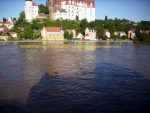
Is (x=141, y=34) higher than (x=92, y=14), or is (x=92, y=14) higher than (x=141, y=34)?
(x=92, y=14)

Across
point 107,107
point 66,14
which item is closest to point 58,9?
point 66,14

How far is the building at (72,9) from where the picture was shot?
112 m

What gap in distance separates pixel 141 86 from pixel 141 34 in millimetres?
84185

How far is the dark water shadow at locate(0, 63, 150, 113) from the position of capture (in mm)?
13828

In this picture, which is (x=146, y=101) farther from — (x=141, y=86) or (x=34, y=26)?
(x=34, y=26)

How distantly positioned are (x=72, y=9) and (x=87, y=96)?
10114 centimetres

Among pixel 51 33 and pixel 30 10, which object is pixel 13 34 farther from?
A: pixel 30 10

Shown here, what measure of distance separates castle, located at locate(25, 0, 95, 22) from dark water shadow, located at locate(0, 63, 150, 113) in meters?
92.7

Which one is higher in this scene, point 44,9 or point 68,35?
point 44,9

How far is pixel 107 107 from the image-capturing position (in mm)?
14203

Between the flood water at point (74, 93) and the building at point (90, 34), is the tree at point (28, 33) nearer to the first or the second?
the building at point (90, 34)

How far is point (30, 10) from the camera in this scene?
111500 mm

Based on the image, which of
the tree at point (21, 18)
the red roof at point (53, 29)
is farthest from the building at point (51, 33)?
the tree at point (21, 18)

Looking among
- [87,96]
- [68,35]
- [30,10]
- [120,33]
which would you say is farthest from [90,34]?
[87,96]
